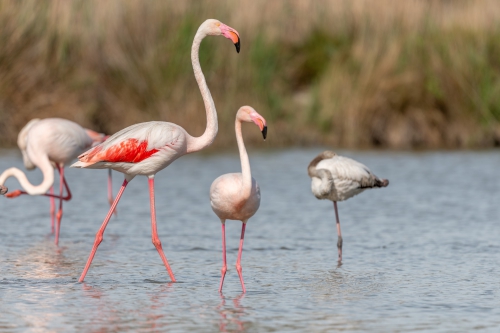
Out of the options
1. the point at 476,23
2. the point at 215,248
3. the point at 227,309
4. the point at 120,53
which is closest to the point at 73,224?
the point at 215,248

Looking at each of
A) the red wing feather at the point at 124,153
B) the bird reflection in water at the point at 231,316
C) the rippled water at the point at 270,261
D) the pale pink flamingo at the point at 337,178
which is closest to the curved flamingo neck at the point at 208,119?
the red wing feather at the point at 124,153

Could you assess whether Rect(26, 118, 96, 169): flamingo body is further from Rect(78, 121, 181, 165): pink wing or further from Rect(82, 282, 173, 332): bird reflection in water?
Rect(82, 282, 173, 332): bird reflection in water

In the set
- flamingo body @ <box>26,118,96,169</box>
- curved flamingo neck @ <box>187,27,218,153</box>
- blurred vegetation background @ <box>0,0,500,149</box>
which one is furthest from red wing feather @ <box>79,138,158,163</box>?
blurred vegetation background @ <box>0,0,500,149</box>

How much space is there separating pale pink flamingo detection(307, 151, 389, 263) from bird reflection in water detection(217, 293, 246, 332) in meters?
2.47

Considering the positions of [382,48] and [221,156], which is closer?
[221,156]

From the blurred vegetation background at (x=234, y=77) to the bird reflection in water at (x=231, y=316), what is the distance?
10.2m

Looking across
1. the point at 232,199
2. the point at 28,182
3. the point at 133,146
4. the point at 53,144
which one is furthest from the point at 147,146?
the point at 53,144

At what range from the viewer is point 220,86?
56.3 feet

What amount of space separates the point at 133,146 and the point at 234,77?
9914 millimetres

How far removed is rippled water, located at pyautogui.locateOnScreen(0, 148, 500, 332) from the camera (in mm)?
5918

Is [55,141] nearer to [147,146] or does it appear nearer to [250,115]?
[147,146]

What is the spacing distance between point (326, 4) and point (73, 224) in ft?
35.2

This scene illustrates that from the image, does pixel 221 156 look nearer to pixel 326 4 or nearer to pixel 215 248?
pixel 326 4

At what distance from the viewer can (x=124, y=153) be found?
7.23m
